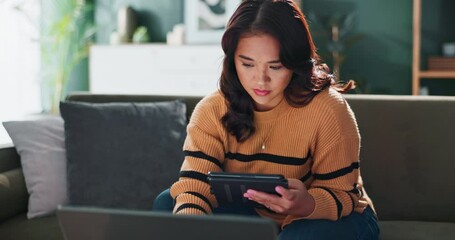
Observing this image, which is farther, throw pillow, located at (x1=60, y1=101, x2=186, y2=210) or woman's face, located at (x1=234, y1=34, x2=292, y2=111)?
throw pillow, located at (x1=60, y1=101, x2=186, y2=210)

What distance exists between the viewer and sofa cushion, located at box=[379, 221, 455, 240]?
2.04 m

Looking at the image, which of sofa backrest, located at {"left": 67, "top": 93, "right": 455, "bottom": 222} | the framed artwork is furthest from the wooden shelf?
sofa backrest, located at {"left": 67, "top": 93, "right": 455, "bottom": 222}

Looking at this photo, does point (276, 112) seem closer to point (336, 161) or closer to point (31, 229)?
point (336, 161)

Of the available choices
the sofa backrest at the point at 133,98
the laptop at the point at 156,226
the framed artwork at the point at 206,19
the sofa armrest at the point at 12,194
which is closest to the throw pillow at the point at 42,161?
the sofa armrest at the point at 12,194

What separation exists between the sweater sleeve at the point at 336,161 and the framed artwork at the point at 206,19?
12.7ft

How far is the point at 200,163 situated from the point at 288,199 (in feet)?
1.10

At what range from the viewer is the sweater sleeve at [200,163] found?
5.79 ft

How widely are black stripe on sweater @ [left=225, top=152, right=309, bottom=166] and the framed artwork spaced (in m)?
3.81

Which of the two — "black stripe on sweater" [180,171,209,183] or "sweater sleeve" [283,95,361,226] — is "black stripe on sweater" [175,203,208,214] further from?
"sweater sleeve" [283,95,361,226]

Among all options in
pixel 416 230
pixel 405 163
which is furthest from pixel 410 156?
pixel 416 230

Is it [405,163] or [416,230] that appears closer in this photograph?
[416,230]

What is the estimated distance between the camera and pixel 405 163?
225 cm

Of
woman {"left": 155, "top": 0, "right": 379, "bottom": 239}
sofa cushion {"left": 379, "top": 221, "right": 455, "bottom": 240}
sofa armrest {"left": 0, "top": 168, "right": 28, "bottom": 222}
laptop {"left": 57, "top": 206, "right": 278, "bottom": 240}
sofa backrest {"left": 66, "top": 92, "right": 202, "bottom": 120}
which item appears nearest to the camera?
laptop {"left": 57, "top": 206, "right": 278, "bottom": 240}

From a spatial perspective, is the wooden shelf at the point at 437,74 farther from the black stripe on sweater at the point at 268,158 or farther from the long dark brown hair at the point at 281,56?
the black stripe on sweater at the point at 268,158
